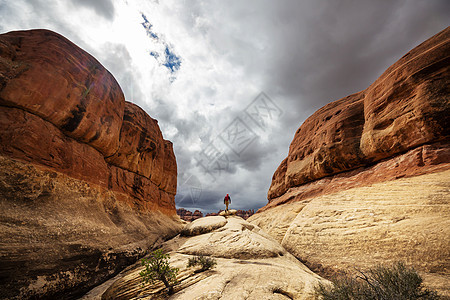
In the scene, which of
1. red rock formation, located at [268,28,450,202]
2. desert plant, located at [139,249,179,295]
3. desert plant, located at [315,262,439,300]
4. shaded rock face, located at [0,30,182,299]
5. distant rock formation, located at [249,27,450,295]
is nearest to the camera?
desert plant, located at [315,262,439,300]

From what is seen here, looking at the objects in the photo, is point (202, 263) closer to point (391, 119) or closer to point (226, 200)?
point (391, 119)

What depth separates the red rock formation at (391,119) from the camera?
375 inches

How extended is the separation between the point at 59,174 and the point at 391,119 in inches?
→ 823

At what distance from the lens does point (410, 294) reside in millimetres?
3605

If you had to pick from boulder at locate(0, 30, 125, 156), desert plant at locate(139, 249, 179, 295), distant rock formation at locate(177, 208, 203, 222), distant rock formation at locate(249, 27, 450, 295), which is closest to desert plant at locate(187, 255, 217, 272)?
desert plant at locate(139, 249, 179, 295)

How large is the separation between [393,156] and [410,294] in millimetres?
11575

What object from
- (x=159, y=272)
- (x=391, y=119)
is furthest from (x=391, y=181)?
(x=159, y=272)

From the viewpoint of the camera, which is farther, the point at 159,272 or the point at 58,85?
the point at 58,85

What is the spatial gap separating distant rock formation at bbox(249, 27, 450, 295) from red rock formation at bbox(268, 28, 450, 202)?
5 centimetres

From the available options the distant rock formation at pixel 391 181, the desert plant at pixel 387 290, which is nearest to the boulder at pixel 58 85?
the desert plant at pixel 387 290

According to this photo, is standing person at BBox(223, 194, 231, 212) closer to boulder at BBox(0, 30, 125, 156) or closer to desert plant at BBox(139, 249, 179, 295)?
boulder at BBox(0, 30, 125, 156)

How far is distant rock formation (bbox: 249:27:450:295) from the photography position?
6.96 meters

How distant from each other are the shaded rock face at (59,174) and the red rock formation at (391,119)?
17.5m

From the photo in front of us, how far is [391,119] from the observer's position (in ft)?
38.3
